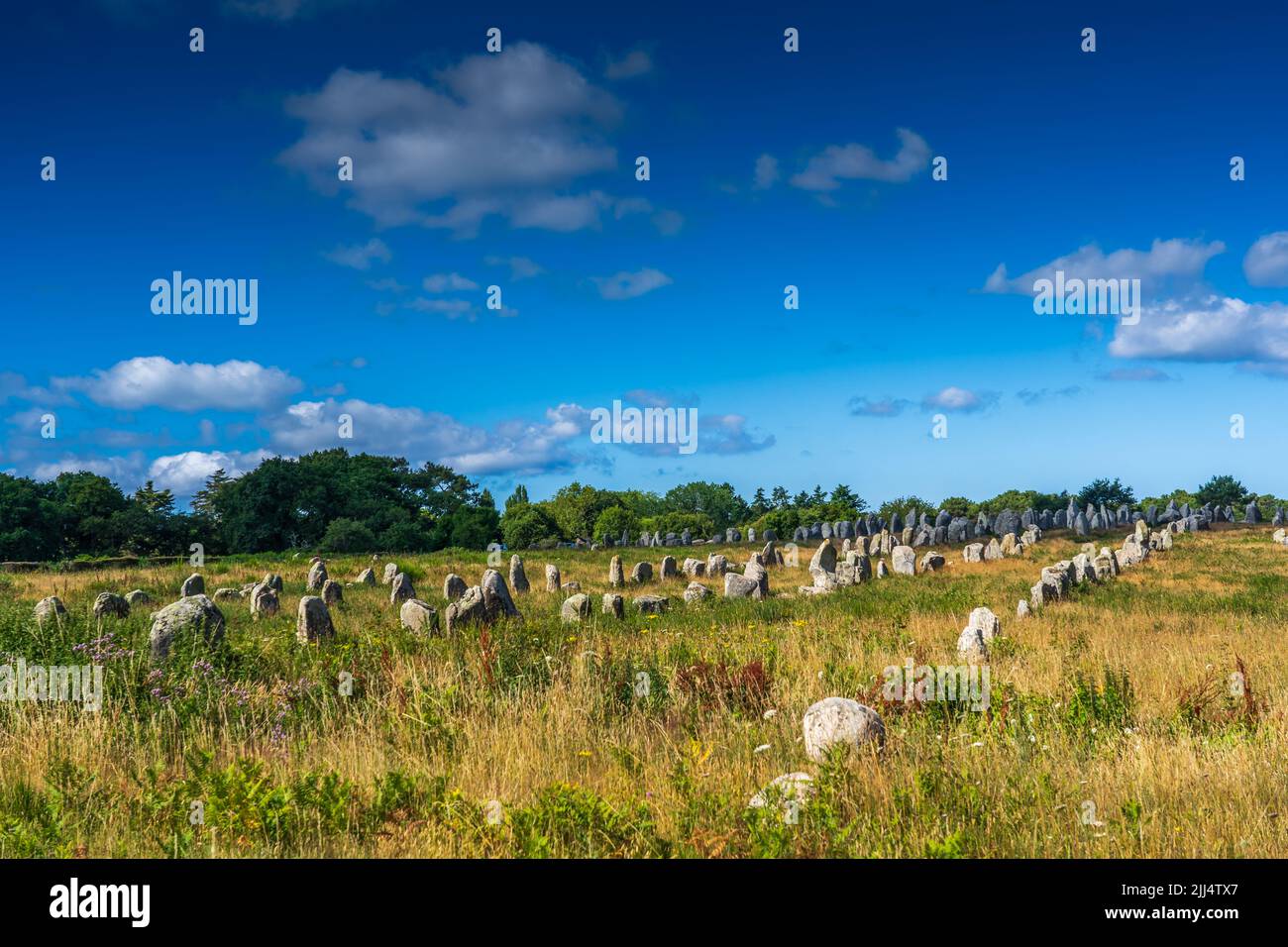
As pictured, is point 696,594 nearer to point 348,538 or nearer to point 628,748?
point 628,748

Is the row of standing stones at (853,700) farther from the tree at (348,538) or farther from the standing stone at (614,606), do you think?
the tree at (348,538)

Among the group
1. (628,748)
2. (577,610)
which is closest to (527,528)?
(577,610)

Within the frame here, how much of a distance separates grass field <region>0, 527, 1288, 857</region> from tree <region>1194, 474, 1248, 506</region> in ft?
176

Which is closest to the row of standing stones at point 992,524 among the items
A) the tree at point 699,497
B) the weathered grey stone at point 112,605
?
the weathered grey stone at point 112,605

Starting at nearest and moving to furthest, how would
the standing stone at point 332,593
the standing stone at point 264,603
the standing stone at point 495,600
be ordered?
the standing stone at point 495,600
the standing stone at point 264,603
the standing stone at point 332,593

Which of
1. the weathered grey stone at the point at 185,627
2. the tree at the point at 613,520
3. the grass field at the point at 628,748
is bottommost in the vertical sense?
the grass field at the point at 628,748

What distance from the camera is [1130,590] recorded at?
20.3 metres

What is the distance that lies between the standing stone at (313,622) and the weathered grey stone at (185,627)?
1662 mm

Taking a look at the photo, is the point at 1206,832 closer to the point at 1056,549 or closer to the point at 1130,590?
the point at 1130,590

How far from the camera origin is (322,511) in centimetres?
5728

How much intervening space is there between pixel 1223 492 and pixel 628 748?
66144 millimetres

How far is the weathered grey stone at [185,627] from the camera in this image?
34.1 ft

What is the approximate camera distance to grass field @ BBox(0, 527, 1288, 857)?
17.9 ft

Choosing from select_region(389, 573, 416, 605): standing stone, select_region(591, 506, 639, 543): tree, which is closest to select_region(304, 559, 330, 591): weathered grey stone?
select_region(389, 573, 416, 605): standing stone
